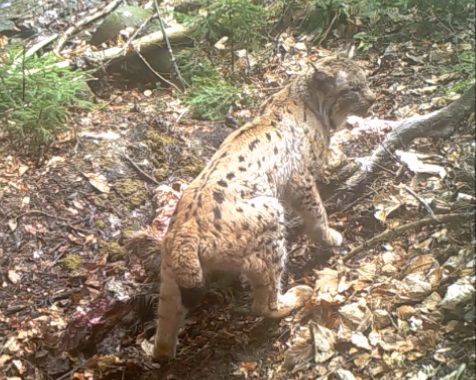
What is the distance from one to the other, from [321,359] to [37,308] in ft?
3.70

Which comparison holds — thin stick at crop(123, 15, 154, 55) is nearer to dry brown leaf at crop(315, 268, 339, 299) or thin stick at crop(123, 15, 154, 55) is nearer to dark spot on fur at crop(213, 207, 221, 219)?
dark spot on fur at crop(213, 207, 221, 219)

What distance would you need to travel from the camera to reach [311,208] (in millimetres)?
2438

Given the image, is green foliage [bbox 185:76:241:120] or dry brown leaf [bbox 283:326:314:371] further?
green foliage [bbox 185:76:241:120]

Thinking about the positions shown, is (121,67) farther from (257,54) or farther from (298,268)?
(298,268)

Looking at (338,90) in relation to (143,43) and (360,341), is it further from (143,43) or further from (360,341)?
(360,341)

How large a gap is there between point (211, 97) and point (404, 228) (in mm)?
893

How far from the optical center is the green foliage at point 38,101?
290cm

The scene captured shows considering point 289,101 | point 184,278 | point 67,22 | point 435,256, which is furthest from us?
point 67,22

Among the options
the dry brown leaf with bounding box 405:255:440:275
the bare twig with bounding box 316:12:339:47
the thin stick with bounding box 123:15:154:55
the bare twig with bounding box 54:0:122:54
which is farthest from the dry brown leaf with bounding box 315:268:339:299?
the bare twig with bounding box 54:0:122:54

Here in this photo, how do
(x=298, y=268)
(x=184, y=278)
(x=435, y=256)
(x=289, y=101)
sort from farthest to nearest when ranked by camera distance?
1. (x=289, y=101)
2. (x=298, y=268)
3. (x=184, y=278)
4. (x=435, y=256)

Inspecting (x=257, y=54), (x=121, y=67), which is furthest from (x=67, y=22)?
(x=257, y=54)

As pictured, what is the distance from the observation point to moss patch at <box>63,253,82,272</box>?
254 cm

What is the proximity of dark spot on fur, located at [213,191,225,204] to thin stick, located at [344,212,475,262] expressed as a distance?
0.48 meters

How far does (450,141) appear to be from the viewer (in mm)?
2059
